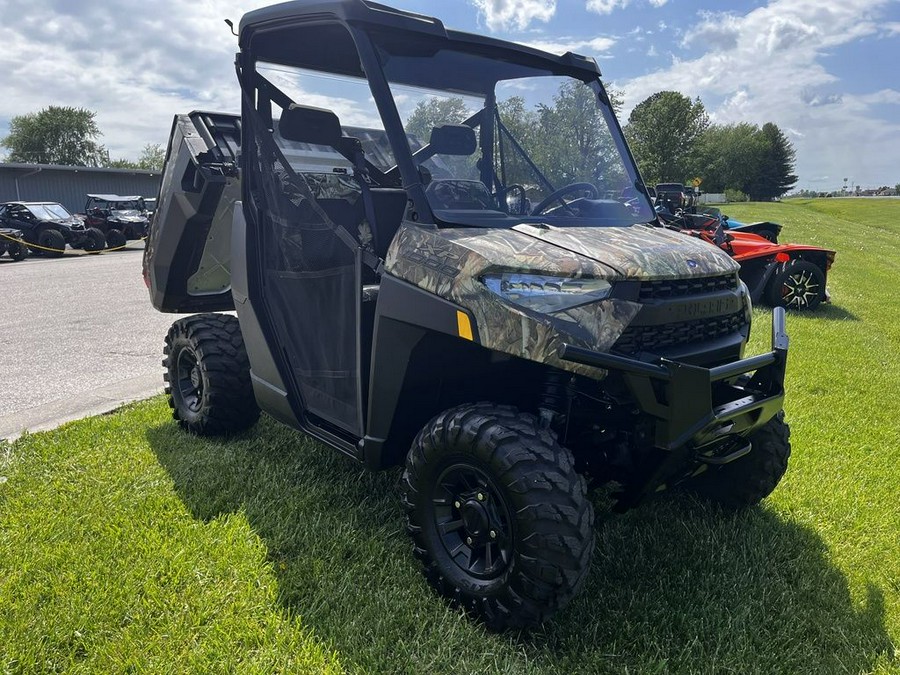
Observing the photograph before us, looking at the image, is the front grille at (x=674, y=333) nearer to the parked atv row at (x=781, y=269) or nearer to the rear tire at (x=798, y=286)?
the parked atv row at (x=781, y=269)

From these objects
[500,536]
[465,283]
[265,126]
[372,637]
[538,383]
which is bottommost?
[372,637]

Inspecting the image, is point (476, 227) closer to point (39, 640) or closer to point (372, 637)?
point (372, 637)

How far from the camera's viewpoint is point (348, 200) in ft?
Answer: 10.8

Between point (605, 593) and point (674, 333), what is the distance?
1.12 m

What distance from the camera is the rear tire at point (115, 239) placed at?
2275 cm

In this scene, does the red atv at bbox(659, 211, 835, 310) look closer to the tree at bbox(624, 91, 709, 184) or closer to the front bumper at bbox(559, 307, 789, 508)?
the front bumper at bbox(559, 307, 789, 508)

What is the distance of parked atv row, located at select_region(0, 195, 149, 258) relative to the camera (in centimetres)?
1970

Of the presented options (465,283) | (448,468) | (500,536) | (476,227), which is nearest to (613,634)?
(500,536)

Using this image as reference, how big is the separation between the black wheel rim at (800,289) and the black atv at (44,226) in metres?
19.1

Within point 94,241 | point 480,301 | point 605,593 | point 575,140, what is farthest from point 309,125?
point 94,241

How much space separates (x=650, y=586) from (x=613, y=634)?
39 centimetres

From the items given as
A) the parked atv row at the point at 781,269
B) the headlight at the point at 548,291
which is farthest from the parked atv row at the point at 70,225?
the headlight at the point at 548,291

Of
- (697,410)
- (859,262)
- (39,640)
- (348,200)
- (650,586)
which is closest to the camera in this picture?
(697,410)

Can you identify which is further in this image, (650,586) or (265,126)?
(265,126)
